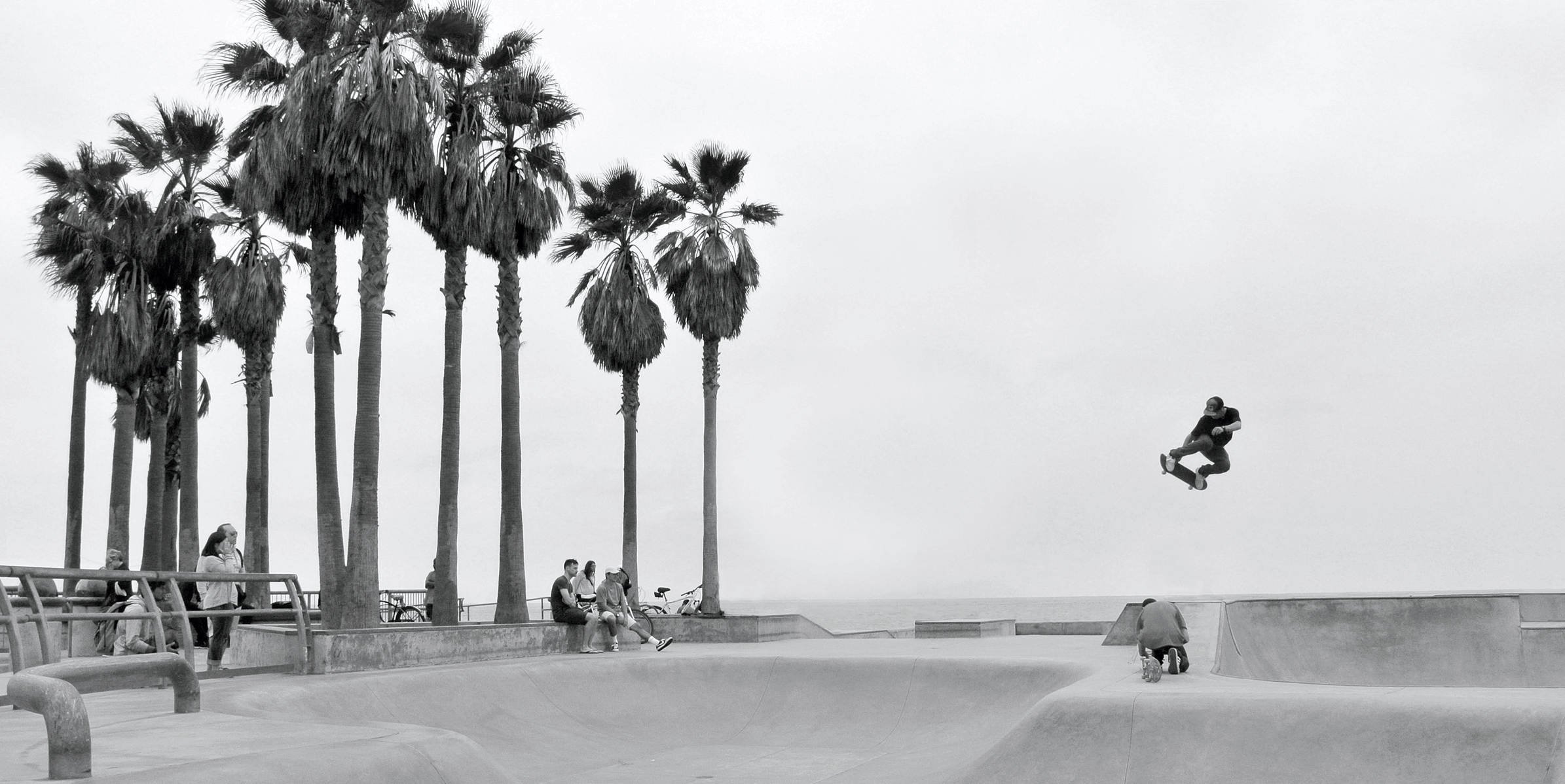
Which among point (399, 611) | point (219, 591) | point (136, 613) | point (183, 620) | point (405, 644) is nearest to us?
point (183, 620)

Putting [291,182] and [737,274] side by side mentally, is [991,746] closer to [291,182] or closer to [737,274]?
[291,182]

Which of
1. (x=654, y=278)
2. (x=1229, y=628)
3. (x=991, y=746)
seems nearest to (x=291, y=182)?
(x=654, y=278)

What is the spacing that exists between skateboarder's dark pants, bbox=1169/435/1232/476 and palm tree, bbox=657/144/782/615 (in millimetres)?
13774

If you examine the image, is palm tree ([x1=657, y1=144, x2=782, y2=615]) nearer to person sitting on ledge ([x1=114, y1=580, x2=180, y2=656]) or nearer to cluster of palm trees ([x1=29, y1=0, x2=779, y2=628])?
cluster of palm trees ([x1=29, y1=0, x2=779, y2=628])

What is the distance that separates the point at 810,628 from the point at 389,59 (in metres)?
15.1

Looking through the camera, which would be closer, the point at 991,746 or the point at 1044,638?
the point at 991,746

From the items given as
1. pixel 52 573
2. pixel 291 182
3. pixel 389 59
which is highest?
pixel 389 59

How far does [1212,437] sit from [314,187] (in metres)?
13.5

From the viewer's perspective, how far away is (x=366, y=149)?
1792cm

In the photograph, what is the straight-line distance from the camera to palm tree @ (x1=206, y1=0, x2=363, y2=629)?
17.8 meters

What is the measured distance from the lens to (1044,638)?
74.5 ft

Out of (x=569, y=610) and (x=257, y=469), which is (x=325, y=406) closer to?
(x=569, y=610)

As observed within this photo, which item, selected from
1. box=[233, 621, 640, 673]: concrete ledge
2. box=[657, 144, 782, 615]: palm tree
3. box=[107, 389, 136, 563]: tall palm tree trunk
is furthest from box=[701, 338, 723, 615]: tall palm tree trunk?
box=[107, 389, 136, 563]: tall palm tree trunk

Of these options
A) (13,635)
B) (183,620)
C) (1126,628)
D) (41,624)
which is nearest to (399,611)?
(183,620)
